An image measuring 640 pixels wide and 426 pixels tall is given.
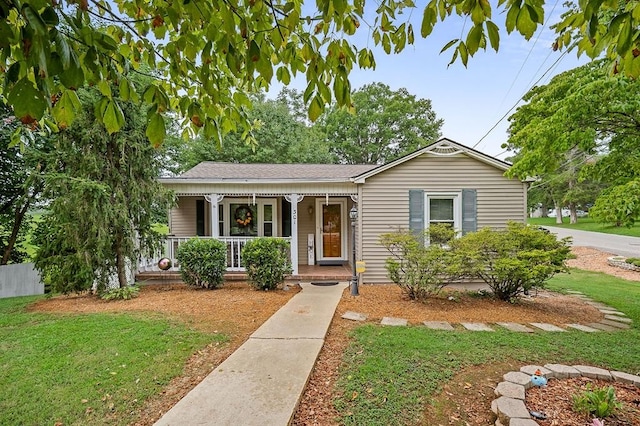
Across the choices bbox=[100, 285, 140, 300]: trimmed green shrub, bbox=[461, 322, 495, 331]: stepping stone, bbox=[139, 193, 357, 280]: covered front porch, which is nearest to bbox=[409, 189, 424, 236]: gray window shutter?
bbox=[139, 193, 357, 280]: covered front porch

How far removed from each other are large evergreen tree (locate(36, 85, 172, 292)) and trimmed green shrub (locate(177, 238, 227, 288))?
1108 millimetres

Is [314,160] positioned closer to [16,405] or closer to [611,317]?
[611,317]

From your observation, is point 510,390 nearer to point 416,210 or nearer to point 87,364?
point 87,364

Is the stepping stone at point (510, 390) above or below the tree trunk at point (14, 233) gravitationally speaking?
below

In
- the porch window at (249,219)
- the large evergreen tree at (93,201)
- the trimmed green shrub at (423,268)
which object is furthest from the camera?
the porch window at (249,219)

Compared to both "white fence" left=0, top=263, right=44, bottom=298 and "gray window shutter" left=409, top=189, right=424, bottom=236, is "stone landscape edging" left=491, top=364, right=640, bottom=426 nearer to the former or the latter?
"gray window shutter" left=409, top=189, right=424, bottom=236

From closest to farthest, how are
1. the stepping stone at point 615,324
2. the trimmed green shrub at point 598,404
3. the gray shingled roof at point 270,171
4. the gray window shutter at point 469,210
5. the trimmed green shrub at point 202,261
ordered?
the trimmed green shrub at point 598,404 < the stepping stone at point 615,324 < the trimmed green shrub at point 202,261 < the gray window shutter at point 469,210 < the gray shingled roof at point 270,171

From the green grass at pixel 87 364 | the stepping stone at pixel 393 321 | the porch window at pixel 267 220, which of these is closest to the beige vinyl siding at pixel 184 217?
the porch window at pixel 267 220

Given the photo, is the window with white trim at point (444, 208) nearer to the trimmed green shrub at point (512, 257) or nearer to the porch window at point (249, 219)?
the trimmed green shrub at point (512, 257)

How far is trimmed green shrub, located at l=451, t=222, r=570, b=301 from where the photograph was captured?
5.93m

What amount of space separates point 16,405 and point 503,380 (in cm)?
450

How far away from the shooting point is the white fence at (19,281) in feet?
26.4

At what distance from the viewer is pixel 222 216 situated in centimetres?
1030

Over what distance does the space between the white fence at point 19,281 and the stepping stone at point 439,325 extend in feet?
29.1
